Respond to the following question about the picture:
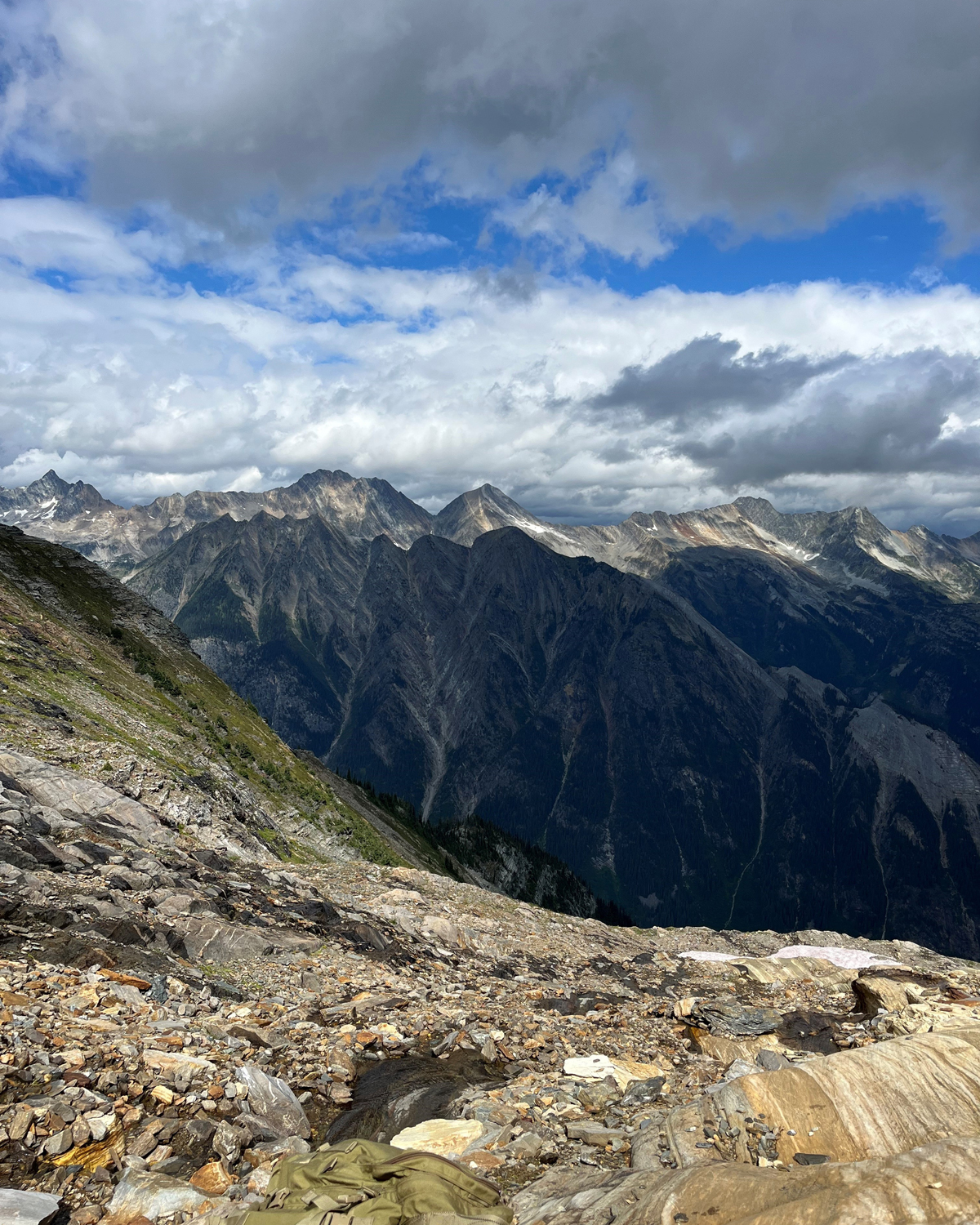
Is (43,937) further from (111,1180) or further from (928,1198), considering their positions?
(928,1198)

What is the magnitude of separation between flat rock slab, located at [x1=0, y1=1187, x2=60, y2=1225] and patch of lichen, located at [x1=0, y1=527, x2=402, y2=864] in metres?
32.5

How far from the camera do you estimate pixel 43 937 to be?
61.3ft

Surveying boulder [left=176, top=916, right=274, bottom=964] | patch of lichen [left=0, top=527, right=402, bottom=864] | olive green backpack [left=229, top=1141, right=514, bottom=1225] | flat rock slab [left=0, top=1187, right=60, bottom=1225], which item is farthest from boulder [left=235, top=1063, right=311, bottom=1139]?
patch of lichen [left=0, top=527, right=402, bottom=864]

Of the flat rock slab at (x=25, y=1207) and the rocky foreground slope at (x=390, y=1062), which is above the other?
the flat rock slab at (x=25, y=1207)

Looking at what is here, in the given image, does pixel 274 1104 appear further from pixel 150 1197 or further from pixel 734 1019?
pixel 734 1019

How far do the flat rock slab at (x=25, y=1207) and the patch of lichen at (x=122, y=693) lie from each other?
1281 inches

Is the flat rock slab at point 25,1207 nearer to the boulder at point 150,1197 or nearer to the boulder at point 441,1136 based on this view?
the boulder at point 150,1197

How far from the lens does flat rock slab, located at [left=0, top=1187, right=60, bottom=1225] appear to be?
29.2ft

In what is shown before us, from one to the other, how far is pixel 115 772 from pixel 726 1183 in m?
39.7

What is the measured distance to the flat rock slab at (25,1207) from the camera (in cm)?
891

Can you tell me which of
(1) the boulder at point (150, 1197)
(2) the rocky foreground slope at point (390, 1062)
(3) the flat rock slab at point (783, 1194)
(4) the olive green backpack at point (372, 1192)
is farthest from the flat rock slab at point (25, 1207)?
(3) the flat rock slab at point (783, 1194)

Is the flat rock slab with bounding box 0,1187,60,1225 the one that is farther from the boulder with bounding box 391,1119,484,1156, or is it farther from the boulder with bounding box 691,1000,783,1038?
the boulder with bounding box 691,1000,783,1038

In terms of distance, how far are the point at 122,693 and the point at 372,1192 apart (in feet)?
223

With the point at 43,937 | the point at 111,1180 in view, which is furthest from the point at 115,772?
A: the point at 111,1180
